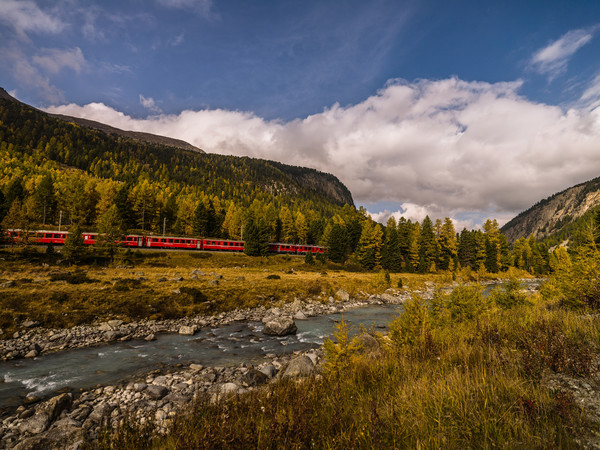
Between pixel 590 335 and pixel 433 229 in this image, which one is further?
pixel 433 229

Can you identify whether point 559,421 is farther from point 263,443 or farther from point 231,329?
point 231,329

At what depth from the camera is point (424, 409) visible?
12.6 feet

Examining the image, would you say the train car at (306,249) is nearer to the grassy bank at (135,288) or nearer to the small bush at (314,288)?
the grassy bank at (135,288)

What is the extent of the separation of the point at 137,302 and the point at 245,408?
23930mm

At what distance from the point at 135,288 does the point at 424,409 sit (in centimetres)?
3130

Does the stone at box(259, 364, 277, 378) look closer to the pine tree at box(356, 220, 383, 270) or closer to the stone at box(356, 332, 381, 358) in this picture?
the stone at box(356, 332, 381, 358)

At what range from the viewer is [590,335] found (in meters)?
6.17

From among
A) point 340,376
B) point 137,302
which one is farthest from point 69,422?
point 137,302

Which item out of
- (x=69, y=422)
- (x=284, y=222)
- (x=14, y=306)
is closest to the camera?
(x=69, y=422)

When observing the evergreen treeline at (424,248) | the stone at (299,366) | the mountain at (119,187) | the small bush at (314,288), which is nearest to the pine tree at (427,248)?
the evergreen treeline at (424,248)

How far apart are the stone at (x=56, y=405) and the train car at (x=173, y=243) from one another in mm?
47457

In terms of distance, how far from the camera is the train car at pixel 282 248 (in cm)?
6494

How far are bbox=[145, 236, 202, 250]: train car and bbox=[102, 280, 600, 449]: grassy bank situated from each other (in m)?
54.3

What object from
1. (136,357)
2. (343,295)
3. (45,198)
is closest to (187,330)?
(136,357)
